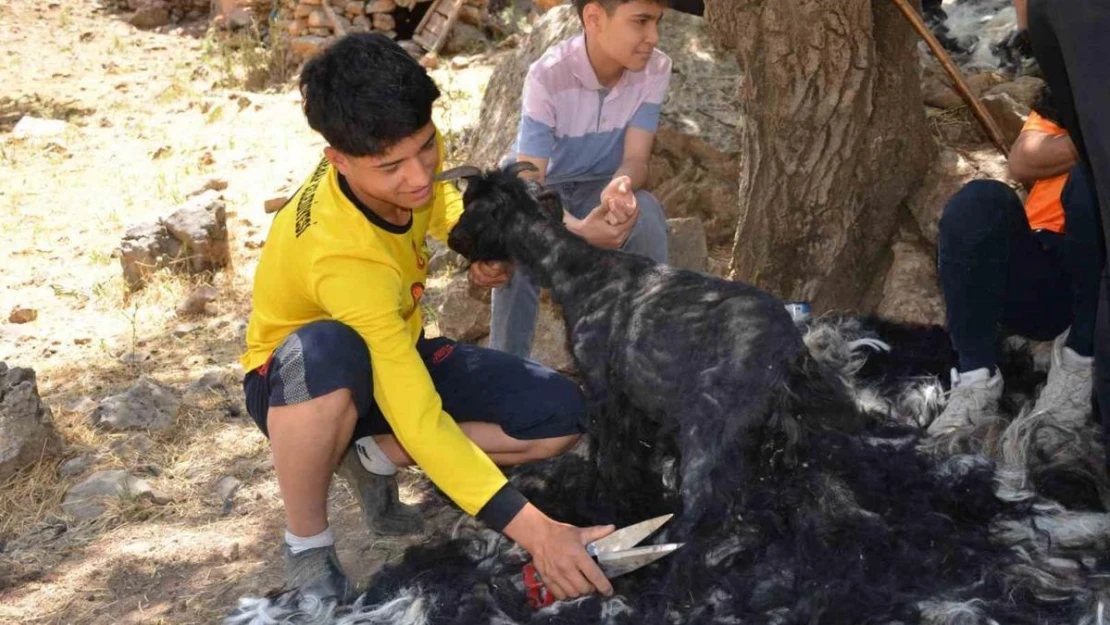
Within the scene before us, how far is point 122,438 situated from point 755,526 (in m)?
2.21

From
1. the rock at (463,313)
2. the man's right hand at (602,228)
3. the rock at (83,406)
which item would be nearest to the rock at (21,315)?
the rock at (83,406)

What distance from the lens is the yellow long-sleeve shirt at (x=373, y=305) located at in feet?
7.33

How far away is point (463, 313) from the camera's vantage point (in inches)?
157

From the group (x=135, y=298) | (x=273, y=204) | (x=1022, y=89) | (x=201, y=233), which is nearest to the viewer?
(x=1022, y=89)

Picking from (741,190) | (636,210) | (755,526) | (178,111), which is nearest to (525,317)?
(636,210)

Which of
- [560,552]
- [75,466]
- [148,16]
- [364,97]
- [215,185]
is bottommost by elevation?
[148,16]

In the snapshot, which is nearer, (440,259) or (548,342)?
(548,342)

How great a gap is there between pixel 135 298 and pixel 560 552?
329 centimetres

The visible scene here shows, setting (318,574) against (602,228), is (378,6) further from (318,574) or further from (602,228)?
(318,574)

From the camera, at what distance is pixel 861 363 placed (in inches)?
120

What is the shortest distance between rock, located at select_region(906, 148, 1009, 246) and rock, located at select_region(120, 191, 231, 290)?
9.80 ft

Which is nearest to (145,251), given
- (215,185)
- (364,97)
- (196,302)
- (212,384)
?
(196,302)

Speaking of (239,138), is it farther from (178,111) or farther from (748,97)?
(748,97)

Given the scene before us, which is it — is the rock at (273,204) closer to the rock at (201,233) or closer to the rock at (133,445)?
the rock at (201,233)
